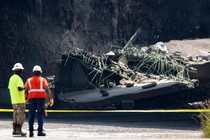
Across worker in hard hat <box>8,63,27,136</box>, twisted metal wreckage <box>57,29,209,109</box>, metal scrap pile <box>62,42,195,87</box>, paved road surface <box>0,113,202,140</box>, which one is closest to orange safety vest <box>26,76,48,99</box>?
worker in hard hat <box>8,63,27,136</box>

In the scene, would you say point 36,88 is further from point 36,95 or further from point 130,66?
point 130,66

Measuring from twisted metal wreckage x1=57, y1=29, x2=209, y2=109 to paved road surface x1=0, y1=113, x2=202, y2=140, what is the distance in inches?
109

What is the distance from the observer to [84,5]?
3616 cm

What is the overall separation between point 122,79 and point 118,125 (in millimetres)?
8179

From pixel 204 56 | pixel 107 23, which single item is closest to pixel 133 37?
pixel 107 23

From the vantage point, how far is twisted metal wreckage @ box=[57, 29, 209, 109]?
82.1ft

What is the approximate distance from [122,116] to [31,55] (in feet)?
39.4

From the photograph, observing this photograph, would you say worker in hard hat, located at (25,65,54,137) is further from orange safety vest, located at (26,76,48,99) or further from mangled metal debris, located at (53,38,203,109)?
mangled metal debris, located at (53,38,203,109)

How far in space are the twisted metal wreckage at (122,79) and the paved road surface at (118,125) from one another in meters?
2.78

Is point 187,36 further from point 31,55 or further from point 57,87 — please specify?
point 57,87

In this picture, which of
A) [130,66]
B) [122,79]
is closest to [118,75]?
[122,79]

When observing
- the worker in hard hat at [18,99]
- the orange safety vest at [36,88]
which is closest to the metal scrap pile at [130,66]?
the worker in hard hat at [18,99]

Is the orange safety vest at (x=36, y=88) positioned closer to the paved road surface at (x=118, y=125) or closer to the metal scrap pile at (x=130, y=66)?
the paved road surface at (x=118, y=125)

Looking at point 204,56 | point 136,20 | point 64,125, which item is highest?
point 136,20
